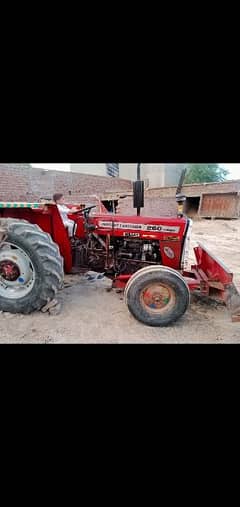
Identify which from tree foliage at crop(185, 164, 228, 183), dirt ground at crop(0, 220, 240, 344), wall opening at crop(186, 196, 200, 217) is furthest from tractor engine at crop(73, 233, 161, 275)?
tree foliage at crop(185, 164, 228, 183)

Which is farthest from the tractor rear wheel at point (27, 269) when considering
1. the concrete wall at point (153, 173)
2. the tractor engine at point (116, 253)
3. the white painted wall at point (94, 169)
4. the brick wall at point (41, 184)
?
the concrete wall at point (153, 173)

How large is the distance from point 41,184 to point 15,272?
24.4 feet

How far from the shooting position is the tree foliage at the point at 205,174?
72.0 feet

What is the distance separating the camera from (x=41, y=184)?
9.45m

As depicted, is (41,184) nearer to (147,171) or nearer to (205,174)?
(147,171)

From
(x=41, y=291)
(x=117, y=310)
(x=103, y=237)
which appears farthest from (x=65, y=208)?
(x=117, y=310)

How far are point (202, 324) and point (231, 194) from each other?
8.86 meters

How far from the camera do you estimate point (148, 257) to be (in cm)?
328

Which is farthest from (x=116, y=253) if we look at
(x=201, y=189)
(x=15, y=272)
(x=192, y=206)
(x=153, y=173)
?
(x=153, y=173)

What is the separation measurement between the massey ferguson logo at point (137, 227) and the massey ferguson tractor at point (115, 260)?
0.04 feet

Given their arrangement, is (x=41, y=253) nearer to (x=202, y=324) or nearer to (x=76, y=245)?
(x=76, y=245)

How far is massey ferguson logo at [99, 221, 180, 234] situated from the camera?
3018 mm

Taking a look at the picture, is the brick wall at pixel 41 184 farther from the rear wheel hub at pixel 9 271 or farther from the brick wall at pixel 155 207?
the rear wheel hub at pixel 9 271

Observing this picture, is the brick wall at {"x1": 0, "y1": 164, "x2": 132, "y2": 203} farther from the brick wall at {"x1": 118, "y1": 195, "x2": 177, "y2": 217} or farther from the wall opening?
the wall opening
